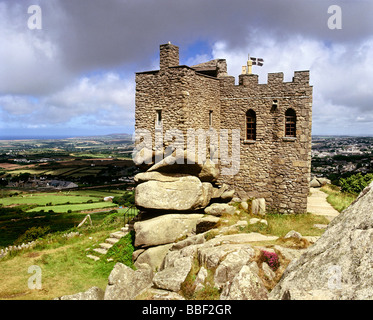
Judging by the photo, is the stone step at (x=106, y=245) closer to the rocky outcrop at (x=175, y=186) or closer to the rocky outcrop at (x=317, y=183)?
the rocky outcrop at (x=175, y=186)

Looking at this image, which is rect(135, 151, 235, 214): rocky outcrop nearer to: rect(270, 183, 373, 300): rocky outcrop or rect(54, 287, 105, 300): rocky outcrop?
rect(54, 287, 105, 300): rocky outcrop

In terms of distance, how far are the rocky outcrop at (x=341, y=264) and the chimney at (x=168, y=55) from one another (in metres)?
14.3

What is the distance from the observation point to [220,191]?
20.3 metres

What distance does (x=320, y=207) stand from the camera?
2230 cm

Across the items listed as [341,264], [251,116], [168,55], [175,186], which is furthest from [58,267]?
[341,264]

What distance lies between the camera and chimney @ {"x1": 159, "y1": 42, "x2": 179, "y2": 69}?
18078 mm

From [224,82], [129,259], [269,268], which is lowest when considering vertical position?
[129,259]

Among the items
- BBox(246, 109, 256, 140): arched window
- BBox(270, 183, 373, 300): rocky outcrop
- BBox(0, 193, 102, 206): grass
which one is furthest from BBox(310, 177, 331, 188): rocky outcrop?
BBox(0, 193, 102, 206): grass

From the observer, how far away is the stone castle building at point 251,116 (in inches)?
716

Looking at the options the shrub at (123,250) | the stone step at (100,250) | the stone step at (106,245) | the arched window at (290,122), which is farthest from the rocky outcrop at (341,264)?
the stone step at (106,245)

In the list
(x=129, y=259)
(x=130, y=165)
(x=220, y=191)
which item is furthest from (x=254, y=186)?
(x=130, y=165)

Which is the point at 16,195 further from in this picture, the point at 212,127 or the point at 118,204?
the point at 212,127

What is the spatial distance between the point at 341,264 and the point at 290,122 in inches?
627

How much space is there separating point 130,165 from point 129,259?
122 metres
